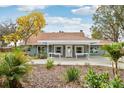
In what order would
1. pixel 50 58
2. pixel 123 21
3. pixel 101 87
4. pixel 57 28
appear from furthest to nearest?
pixel 50 58, pixel 123 21, pixel 57 28, pixel 101 87

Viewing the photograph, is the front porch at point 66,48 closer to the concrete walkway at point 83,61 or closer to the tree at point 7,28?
the concrete walkway at point 83,61

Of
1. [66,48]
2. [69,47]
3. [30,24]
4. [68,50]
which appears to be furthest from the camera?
[66,48]

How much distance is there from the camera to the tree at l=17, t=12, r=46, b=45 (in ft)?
20.0

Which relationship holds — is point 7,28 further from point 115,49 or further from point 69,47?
point 69,47

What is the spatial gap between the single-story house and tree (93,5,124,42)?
2.13 ft

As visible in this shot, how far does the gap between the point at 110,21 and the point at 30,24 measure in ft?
5.01

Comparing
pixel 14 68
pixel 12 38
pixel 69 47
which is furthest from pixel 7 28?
pixel 69 47

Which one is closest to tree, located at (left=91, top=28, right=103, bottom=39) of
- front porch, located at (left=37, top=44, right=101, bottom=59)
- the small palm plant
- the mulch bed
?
front porch, located at (left=37, top=44, right=101, bottom=59)

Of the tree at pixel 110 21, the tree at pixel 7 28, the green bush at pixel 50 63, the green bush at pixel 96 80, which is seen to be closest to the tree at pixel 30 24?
the tree at pixel 7 28

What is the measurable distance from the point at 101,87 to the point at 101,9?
2432mm

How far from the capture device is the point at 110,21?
5.95 metres

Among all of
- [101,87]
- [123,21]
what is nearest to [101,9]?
[123,21]

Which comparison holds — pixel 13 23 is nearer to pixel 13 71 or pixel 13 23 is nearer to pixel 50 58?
pixel 50 58

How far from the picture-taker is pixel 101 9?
20.6 ft
